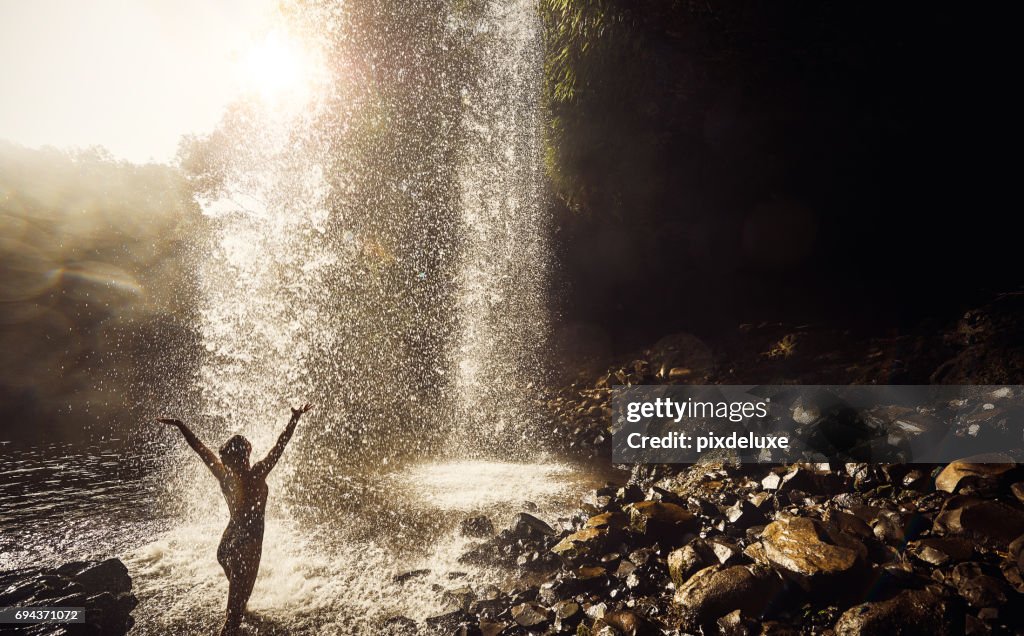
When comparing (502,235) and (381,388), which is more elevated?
(502,235)

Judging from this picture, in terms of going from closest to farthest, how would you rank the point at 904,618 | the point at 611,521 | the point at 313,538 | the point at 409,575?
the point at 904,618, the point at 409,575, the point at 611,521, the point at 313,538

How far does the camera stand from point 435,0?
17.2m

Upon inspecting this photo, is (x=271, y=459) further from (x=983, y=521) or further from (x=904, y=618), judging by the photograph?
(x=983, y=521)

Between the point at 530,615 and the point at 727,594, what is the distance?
196 centimetres

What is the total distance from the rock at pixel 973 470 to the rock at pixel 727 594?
2.50 metres

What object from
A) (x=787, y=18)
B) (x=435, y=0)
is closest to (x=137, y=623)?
(x=787, y=18)

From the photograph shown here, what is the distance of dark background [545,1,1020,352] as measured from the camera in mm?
8859

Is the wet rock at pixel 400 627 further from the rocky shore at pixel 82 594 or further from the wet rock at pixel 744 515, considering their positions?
the wet rock at pixel 744 515

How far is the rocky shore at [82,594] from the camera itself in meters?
4.57

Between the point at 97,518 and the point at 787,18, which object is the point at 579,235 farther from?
the point at 97,518

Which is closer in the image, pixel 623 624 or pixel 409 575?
pixel 623 624

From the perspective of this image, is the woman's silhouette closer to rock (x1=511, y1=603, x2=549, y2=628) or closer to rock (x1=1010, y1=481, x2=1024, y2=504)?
rock (x1=511, y1=603, x2=549, y2=628)

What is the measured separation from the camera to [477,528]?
21.7 feet

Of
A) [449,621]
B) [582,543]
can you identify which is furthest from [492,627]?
[582,543]
